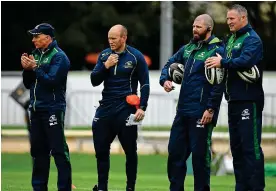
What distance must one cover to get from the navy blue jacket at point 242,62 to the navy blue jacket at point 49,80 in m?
2.15

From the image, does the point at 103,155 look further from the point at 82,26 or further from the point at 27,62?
the point at 82,26

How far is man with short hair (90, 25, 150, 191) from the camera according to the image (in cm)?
1430

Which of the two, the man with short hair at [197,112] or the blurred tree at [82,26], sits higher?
the blurred tree at [82,26]

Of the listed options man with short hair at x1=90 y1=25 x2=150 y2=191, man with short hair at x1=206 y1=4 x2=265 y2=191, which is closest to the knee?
man with short hair at x1=90 y1=25 x2=150 y2=191

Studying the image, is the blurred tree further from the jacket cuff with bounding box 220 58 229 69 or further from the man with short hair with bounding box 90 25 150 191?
the jacket cuff with bounding box 220 58 229 69

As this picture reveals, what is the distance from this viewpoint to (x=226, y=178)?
66.1ft

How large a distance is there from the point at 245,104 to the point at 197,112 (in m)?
0.64

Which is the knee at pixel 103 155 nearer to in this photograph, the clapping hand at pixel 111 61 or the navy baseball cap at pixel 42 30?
the clapping hand at pixel 111 61

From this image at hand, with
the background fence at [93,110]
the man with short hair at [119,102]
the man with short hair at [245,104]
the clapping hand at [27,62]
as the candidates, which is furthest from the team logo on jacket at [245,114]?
the background fence at [93,110]

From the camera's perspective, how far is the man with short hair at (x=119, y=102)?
46.9 feet

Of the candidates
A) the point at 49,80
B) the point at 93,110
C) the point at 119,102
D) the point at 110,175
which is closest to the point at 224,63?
the point at 119,102

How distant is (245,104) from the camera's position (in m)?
13.2

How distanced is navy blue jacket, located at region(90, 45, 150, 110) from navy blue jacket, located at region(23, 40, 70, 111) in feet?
1.93

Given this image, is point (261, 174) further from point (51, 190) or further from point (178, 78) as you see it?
point (51, 190)
